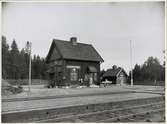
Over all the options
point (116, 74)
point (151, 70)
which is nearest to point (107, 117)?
point (151, 70)

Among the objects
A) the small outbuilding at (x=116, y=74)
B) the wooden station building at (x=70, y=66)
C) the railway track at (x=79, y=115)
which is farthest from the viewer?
the wooden station building at (x=70, y=66)

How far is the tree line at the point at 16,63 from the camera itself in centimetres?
316

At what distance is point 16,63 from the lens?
3.53 metres

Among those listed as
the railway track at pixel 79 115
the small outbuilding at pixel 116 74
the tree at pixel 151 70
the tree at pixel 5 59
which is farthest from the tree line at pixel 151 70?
the tree at pixel 5 59

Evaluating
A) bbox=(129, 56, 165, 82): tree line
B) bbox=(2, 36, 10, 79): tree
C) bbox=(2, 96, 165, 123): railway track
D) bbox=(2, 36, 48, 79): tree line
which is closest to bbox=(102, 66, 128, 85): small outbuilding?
bbox=(129, 56, 165, 82): tree line

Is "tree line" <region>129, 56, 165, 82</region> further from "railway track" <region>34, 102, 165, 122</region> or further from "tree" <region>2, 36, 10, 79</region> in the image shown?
"tree" <region>2, 36, 10, 79</region>

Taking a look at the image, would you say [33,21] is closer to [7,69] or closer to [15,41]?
[15,41]

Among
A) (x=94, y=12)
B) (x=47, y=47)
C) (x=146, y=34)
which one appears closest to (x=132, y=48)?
(x=146, y=34)

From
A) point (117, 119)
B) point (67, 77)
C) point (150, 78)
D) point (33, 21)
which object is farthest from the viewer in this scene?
point (67, 77)

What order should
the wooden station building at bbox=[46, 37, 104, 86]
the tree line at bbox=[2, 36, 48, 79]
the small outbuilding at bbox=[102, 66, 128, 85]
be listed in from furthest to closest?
the wooden station building at bbox=[46, 37, 104, 86] → the small outbuilding at bbox=[102, 66, 128, 85] → the tree line at bbox=[2, 36, 48, 79]

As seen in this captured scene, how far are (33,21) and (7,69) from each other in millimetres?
802

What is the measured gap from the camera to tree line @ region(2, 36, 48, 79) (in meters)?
3.16

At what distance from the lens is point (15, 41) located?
324 centimetres

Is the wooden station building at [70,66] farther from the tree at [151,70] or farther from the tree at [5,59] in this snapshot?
the tree at [5,59]
